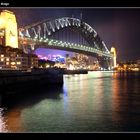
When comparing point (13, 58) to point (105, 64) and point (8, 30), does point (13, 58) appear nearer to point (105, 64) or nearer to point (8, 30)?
point (8, 30)

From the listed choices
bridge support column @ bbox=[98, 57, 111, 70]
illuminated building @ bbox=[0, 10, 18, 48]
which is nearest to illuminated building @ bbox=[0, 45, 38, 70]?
illuminated building @ bbox=[0, 10, 18, 48]

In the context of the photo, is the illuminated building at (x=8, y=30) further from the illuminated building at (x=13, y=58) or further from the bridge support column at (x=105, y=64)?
the bridge support column at (x=105, y=64)

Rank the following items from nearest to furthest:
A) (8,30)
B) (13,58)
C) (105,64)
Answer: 1. (8,30)
2. (13,58)
3. (105,64)

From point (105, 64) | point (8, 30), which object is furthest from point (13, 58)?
point (105, 64)

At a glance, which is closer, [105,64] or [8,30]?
[8,30]

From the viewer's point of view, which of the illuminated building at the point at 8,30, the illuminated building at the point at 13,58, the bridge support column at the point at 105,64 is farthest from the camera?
the bridge support column at the point at 105,64

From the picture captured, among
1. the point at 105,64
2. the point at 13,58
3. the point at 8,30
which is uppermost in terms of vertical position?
the point at 8,30

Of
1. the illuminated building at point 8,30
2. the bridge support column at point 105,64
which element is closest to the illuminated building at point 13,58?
the illuminated building at point 8,30

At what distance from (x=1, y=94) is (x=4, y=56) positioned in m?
19.4

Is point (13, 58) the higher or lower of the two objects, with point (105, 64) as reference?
higher

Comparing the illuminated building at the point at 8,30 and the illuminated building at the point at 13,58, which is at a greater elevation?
the illuminated building at the point at 8,30

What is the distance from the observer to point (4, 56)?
34.1 m

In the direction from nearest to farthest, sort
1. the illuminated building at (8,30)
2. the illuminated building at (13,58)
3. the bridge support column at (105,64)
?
the illuminated building at (8,30), the illuminated building at (13,58), the bridge support column at (105,64)
